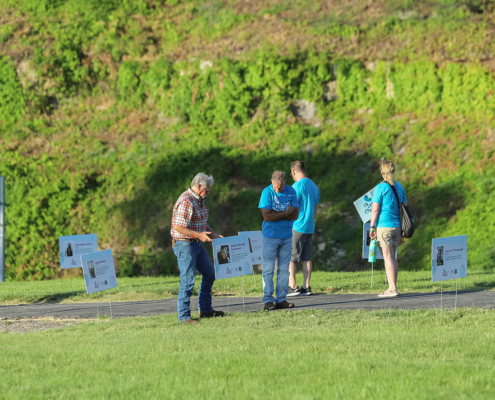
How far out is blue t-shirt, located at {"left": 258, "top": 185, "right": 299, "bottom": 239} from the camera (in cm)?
910

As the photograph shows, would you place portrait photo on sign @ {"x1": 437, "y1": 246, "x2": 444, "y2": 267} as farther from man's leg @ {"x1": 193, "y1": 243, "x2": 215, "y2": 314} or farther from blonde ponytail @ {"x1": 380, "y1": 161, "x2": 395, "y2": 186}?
man's leg @ {"x1": 193, "y1": 243, "x2": 215, "y2": 314}

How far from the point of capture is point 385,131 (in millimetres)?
20297

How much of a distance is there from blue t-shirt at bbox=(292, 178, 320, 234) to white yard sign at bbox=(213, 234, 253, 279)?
5.42ft

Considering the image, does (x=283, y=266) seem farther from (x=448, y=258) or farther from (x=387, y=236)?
(x=448, y=258)

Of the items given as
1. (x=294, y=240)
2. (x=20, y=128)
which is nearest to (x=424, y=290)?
(x=294, y=240)

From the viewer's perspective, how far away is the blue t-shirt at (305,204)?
35.5 ft

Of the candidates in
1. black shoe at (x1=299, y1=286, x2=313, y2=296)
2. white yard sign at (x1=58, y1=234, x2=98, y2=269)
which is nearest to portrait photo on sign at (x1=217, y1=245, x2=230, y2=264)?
black shoe at (x1=299, y1=286, x2=313, y2=296)

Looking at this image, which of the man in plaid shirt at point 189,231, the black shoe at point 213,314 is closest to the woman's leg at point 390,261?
the black shoe at point 213,314

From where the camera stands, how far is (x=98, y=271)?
9.22 meters

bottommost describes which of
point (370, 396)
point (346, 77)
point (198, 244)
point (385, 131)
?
A: point (370, 396)

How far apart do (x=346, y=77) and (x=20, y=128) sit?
1140 cm

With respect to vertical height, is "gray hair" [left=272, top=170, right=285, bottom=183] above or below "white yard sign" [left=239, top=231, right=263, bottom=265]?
above

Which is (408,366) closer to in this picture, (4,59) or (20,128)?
→ (20,128)

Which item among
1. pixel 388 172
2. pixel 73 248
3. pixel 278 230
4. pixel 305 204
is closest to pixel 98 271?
pixel 278 230
